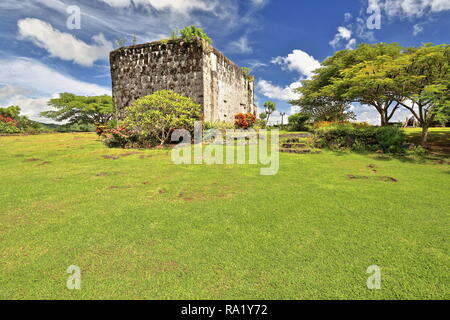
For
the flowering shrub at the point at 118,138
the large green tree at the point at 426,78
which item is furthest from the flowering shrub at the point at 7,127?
the large green tree at the point at 426,78

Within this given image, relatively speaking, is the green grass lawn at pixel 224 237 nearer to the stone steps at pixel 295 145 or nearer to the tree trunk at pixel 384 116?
the stone steps at pixel 295 145

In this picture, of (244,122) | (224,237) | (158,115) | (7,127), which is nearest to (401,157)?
(244,122)

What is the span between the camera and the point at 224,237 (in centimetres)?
311

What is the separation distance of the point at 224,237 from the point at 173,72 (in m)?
14.5

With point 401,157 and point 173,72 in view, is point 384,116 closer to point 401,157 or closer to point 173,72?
point 401,157

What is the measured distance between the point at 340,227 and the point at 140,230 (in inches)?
129

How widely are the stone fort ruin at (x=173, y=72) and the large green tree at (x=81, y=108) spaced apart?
84.1 ft

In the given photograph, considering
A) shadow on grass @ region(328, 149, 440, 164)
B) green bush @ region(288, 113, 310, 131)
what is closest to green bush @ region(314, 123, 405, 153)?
shadow on grass @ region(328, 149, 440, 164)

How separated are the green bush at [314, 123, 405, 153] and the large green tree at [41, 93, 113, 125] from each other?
127 ft

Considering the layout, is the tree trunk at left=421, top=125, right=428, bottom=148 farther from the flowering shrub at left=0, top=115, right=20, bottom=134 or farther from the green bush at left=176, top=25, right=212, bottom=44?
the flowering shrub at left=0, top=115, right=20, bottom=134

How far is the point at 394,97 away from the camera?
1191 centimetres

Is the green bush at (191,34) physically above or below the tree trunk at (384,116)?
above

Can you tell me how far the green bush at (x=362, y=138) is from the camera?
32.9ft
